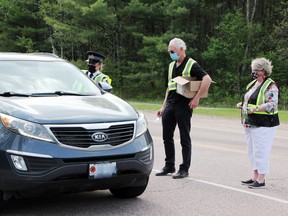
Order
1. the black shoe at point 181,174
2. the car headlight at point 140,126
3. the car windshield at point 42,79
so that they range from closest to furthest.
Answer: the car headlight at point 140,126 < the car windshield at point 42,79 < the black shoe at point 181,174

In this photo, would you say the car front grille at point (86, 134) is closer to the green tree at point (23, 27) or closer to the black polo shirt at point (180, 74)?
the black polo shirt at point (180, 74)

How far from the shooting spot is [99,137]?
4.90 meters

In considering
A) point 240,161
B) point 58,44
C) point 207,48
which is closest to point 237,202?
point 240,161

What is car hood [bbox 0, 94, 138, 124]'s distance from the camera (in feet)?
15.8

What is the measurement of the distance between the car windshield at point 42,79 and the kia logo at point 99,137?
42.0 inches

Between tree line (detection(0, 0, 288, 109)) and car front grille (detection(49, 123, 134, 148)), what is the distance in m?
28.0

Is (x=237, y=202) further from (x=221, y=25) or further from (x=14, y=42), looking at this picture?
(x=14, y=42)

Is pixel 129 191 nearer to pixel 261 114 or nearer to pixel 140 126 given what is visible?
pixel 140 126

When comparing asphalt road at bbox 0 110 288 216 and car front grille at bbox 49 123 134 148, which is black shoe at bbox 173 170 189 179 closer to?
asphalt road at bbox 0 110 288 216

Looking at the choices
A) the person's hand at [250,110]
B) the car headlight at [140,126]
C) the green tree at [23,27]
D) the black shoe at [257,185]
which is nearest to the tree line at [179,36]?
the green tree at [23,27]

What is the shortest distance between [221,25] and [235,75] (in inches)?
160

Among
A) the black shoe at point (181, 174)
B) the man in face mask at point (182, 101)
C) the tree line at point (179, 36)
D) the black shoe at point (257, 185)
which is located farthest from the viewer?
the tree line at point (179, 36)

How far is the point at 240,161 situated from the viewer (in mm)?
8953

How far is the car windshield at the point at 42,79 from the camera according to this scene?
570 cm
